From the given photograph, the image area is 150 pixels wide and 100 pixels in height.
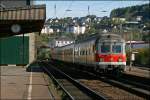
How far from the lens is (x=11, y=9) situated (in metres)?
21.9

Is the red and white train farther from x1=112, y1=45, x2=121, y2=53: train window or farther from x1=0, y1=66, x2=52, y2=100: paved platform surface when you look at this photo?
x1=0, y1=66, x2=52, y2=100: paved platform surface

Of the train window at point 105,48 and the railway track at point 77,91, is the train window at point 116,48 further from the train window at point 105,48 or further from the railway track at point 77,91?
the railway track at point 77,91

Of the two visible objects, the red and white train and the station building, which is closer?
the red and white train

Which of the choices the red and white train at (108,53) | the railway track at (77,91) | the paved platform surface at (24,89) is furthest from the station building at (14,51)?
the paved platform surface at (24,89)

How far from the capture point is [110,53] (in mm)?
31656

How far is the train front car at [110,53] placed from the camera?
3131 cm

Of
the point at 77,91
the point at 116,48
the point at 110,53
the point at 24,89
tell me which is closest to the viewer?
the point at 24,89

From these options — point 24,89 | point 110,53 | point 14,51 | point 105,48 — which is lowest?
point 24,89

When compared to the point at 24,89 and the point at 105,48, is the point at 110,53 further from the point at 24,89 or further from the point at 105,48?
the point at 24,89

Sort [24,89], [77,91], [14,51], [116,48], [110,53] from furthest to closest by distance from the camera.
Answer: [14,51] < [116,48] < [110,53] < [77,91] < [24,89]

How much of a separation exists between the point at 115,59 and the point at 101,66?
1.09 m

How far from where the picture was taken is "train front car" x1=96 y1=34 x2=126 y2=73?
31.3 meters

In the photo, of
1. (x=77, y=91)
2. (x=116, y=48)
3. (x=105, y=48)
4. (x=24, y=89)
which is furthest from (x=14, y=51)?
(x=24, y=89)

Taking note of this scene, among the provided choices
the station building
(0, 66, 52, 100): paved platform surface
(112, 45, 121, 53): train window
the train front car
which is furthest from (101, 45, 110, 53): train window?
the station building
